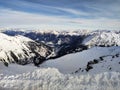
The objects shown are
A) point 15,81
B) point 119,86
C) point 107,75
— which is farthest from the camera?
point 15,81

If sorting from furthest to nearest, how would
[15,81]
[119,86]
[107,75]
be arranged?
[15,81]
[107,75]
[119,86]

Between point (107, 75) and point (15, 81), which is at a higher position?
point (107, 75)

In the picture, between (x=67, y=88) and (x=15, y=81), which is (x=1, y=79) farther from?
(x=67, y=88)

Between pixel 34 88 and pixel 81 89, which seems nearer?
pixel 81 89

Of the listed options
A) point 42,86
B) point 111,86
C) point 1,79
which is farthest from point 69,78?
point 1,79

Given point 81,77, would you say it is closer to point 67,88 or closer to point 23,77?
point 67,88

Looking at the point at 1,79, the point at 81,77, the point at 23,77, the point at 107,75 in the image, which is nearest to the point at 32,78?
the point at 23,77
